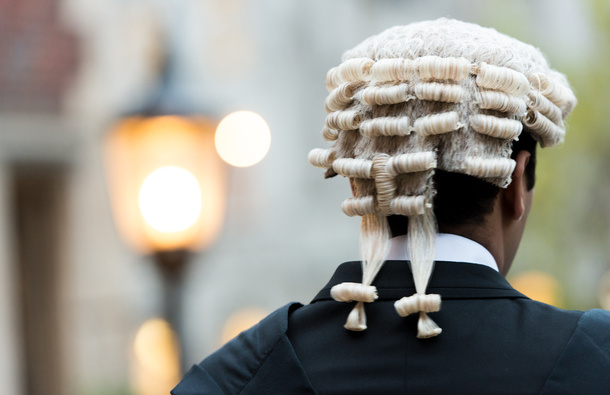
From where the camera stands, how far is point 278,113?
45.1ft

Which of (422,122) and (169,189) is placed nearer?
(422,122)

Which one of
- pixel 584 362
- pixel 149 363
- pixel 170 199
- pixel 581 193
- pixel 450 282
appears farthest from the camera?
pixel 581 193

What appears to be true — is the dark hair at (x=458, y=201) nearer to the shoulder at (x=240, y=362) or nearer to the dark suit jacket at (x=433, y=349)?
the dark suit jacket at (x=433, y=349)

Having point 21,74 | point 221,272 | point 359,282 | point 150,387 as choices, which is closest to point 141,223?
point 359,282

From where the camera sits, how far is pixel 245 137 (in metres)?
12.1

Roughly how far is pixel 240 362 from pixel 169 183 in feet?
9.16

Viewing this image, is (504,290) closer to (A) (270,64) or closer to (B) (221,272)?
(B) (221,272)

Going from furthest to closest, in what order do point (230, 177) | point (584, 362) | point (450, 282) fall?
1. point (230, 177)
2. point (450, 282)
3. point (584, 362)

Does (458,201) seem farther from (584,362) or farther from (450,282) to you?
(584,362)

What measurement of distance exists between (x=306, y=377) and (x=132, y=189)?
9.94ft

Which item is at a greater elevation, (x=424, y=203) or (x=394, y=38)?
(x=394, y=38)

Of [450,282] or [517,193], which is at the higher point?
[517,193]

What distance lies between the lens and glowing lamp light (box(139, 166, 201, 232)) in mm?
4754

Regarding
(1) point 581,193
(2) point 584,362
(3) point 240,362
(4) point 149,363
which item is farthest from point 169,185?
(1) point 581,193
